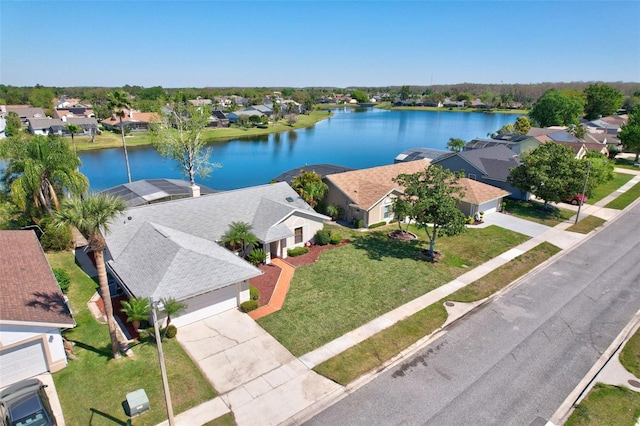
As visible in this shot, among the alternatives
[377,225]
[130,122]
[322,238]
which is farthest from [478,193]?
[130,122]

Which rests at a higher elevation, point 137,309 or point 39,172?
point 39,172

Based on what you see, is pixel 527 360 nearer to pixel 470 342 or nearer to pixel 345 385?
pixel 470 342

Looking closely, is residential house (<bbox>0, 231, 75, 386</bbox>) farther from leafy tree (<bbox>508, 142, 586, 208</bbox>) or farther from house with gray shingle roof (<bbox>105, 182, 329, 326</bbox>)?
leafy tree (<bbox>508, 142, 586, 208</bbox>)

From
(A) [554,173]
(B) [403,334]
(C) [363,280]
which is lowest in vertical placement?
(B) [403,334]

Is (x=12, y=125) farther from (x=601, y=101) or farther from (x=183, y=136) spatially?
(x=601, y=101)

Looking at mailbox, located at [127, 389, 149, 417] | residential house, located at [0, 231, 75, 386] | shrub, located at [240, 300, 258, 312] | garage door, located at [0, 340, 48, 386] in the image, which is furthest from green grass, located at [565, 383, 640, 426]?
garage door, located at [0, 340, 48, 386]

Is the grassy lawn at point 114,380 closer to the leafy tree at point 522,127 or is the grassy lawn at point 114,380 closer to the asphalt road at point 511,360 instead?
the asphalt road at point 511,360

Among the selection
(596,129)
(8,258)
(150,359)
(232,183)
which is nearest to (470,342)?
(150,359)

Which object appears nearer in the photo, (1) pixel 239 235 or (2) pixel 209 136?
(1) pixel 239 235

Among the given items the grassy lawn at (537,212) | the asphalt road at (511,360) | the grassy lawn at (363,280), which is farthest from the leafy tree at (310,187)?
the grassy lawn at (537,212)
